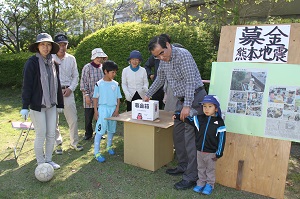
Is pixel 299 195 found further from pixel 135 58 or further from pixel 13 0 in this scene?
pixel 13 0

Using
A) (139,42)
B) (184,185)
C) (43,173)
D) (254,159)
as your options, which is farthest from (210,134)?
(139,42)

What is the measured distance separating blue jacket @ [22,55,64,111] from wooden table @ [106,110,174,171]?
3.44 ft

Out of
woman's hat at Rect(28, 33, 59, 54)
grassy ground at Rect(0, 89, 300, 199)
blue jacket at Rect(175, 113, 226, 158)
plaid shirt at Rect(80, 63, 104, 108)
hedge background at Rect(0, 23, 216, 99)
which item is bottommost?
grassy ground at Rect(0, 89, 300, 199)

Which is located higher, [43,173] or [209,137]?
[209,137]

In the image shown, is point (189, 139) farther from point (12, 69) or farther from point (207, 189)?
point (12, 69)

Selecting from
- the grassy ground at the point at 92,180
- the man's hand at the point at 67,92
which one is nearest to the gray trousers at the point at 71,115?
the man's hand at the point at 67,92

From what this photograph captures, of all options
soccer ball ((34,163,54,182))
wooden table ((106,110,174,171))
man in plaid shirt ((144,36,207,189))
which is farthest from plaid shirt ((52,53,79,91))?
man in plaid shirt ((144,36,207,189))

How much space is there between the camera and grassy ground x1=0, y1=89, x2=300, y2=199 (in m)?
3.38

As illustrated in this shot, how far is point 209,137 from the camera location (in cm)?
321

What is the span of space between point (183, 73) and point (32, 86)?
1.94 metres

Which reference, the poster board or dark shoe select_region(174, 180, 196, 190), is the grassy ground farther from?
the poster board

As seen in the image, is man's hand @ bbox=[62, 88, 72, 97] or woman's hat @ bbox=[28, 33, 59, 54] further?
Answer: man's hand @ bbox=[62, 88, 72, 97]

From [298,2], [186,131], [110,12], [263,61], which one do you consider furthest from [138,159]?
[110,12]

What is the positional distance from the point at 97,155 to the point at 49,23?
35.9ft
